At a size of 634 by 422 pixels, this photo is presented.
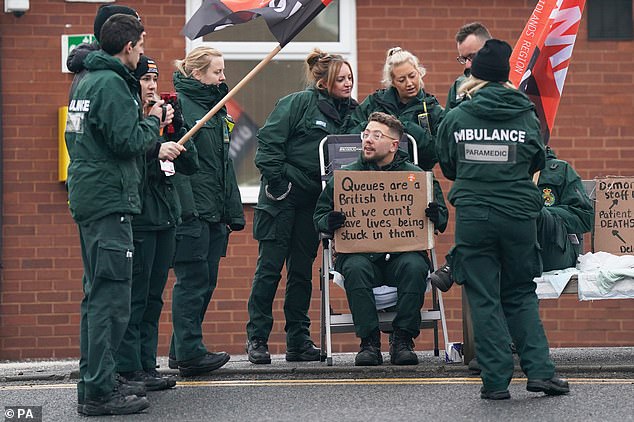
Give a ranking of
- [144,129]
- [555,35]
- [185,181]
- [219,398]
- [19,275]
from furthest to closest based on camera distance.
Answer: [19,275] → [555,35] → [185,181] → [219,398] → [144,129]

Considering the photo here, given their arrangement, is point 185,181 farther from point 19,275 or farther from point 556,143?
point 556,143

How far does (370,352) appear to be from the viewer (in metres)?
8.84

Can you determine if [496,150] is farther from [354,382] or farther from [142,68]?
[142,68]

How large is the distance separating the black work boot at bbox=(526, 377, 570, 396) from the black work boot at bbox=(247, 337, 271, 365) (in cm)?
236

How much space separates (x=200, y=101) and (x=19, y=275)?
13.9 ft

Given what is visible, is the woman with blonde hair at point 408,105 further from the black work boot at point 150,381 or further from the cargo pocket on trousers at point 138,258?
the black work boot at point 150,381

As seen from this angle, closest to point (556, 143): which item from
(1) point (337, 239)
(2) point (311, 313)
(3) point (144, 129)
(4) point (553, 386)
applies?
(2) point (311, 313)

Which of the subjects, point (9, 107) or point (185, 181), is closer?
point (185, 181)

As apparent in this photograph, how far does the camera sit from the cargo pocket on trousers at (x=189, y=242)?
860cm

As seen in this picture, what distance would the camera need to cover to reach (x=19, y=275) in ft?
40.9

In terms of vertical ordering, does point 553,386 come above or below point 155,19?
below

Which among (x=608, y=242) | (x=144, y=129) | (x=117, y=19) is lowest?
(x=608, y=242)

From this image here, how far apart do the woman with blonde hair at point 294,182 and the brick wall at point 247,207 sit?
287cm

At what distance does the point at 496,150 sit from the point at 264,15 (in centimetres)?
202
